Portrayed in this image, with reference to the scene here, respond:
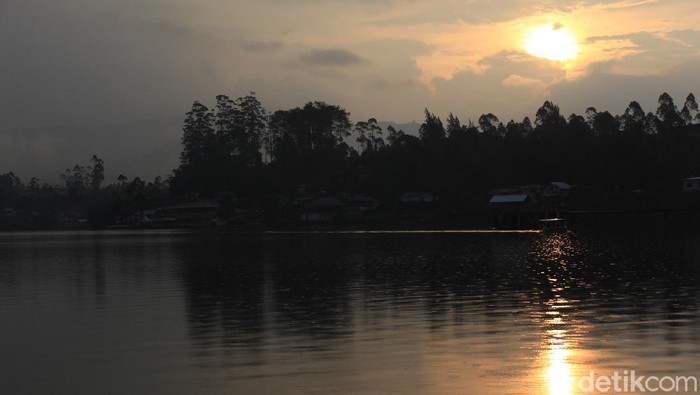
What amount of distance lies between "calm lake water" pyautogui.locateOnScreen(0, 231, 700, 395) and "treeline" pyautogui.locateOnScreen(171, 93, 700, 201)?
90527mm

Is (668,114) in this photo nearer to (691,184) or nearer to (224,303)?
(691,184)

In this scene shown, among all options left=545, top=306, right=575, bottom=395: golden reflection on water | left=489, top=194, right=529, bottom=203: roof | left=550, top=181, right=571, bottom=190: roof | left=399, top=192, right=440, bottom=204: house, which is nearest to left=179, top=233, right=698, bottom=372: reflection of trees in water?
left=545, top=306, right=575, bottom=395: golden reflection on water

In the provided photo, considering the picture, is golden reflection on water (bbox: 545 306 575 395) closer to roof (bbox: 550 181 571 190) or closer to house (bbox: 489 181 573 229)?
house (bbox: 489 181 573 229)

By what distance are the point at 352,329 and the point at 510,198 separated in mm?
115742

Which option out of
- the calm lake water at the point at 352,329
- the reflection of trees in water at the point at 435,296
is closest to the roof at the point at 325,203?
the reflection of trees in water at the point at 435,296

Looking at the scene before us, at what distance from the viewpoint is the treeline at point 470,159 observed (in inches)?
5182

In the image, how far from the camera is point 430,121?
175000mm

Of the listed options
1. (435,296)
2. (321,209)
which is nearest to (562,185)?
(321,209)

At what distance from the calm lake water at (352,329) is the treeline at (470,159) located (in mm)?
90527

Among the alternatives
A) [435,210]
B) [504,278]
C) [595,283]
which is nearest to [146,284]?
[504,278]

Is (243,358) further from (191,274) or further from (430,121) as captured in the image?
A: (430,121)

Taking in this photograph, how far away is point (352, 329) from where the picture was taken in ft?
73.3

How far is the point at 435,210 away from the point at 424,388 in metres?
128

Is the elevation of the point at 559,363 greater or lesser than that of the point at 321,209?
lesser
